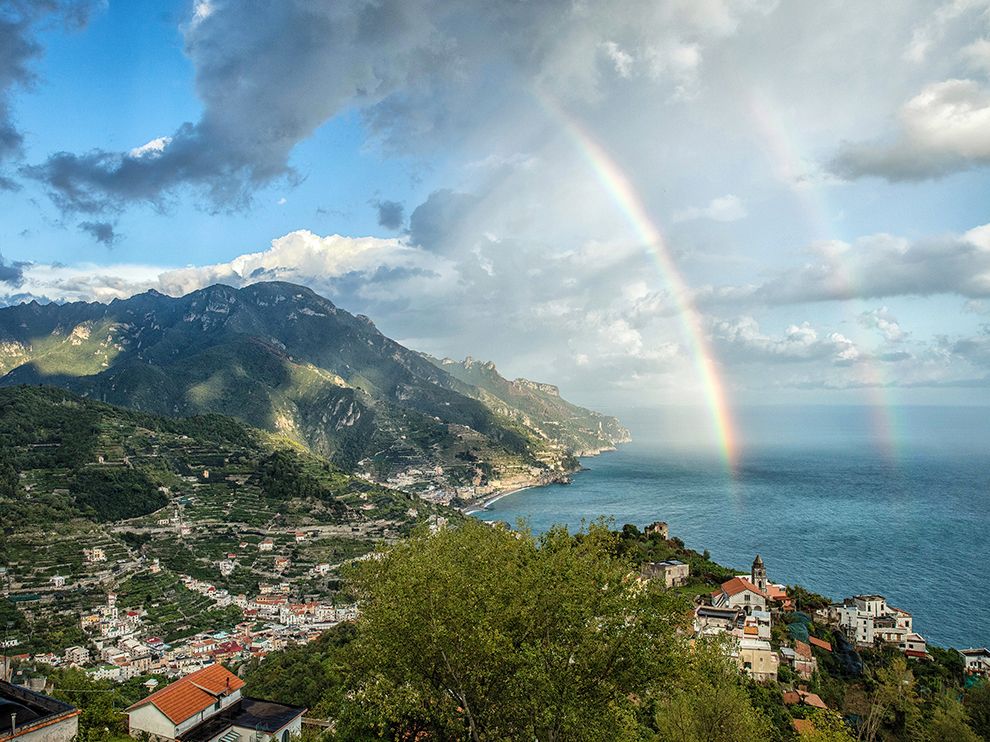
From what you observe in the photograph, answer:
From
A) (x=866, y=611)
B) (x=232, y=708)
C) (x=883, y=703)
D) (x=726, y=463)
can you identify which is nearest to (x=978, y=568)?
(x=866, y=611)

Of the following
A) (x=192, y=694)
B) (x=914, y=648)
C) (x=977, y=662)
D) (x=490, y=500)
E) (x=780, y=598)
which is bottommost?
(x=490, y=500)

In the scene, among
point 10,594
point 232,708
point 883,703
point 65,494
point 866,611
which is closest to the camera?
point 232,708

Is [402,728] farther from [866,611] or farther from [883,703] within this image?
[866,611]

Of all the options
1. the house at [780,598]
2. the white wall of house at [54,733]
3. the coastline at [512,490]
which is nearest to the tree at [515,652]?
the white wall of house at [54,733]

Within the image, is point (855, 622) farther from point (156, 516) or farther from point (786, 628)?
point (156, 516)

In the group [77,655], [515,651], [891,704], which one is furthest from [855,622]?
[77,655]

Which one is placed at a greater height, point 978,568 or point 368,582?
point 368,582

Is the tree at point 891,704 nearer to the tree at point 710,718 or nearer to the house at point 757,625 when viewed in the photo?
the house at point 757,625
